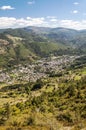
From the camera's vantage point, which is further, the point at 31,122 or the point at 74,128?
the point at 31,122

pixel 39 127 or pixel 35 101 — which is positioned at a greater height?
pixel 39 127

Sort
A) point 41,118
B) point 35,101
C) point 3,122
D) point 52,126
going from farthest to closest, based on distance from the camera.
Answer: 1. point 35,101
2. point 3,122
3. point 41,118
4. point 52,126

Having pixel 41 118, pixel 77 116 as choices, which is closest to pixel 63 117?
pixel 77 116

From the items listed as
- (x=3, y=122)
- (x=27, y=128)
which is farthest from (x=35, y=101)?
(x=27, y=128)

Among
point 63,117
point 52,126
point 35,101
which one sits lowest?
point 35,101

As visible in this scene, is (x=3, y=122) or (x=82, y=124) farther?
(x=3, y=122)

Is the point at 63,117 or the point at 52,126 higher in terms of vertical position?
the point at 52,126

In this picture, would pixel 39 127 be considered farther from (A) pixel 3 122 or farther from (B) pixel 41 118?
(A) pixel 3 122

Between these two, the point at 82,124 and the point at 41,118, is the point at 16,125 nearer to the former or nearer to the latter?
the point at 41,118

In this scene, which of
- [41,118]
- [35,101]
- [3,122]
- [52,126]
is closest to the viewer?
[52,126]
